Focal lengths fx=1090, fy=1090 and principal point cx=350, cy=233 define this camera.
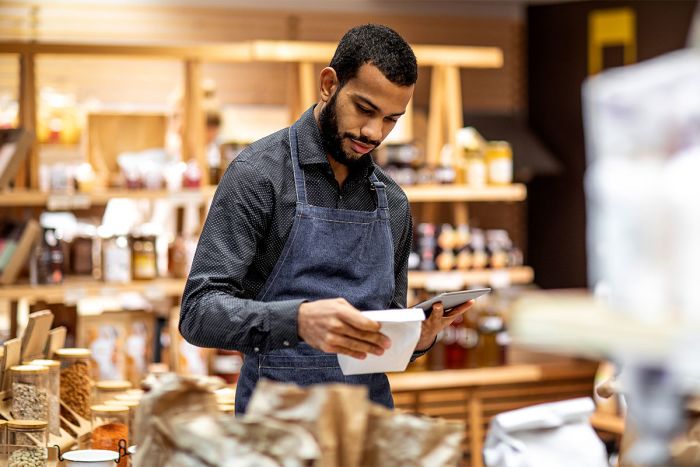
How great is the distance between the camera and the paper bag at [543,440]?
6.18 feet

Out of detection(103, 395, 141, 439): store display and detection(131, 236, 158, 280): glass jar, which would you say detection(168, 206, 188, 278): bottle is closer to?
detection(131, 236, 158, 280): glass jar

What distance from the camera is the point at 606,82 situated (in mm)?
1224

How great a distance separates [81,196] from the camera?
4973 mm

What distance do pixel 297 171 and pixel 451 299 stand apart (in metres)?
0.47

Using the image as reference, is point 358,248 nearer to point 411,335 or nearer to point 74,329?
point 411,335

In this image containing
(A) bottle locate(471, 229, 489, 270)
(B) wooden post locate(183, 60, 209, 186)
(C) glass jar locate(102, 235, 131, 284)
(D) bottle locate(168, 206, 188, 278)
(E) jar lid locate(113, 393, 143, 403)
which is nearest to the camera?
(E) jar lid locate(113, 393, 143, 403)

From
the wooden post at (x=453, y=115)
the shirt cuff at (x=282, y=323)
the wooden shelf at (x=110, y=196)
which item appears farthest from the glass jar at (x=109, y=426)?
the wooden post at (x=453, y=115)

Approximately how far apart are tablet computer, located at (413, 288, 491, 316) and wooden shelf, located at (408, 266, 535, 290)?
128 inches

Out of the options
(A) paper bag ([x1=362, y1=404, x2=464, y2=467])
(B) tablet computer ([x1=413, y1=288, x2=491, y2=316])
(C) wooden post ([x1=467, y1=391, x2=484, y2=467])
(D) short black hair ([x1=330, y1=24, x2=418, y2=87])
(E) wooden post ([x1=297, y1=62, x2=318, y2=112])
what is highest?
(E) wooden post ([x1=297, y1=62, x2=318, y2=112])

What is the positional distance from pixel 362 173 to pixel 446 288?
3.28m

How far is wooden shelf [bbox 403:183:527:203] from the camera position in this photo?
574 centimetres

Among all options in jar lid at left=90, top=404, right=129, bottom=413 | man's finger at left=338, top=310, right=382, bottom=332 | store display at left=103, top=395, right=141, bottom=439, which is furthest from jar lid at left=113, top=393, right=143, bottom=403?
man's finger at left=338, top=310, right=382, bottom=332

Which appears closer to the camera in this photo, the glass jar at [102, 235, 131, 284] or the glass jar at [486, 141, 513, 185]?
the glass jar at [102, 235, 131, 284]

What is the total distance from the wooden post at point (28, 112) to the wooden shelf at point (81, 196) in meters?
0.10
